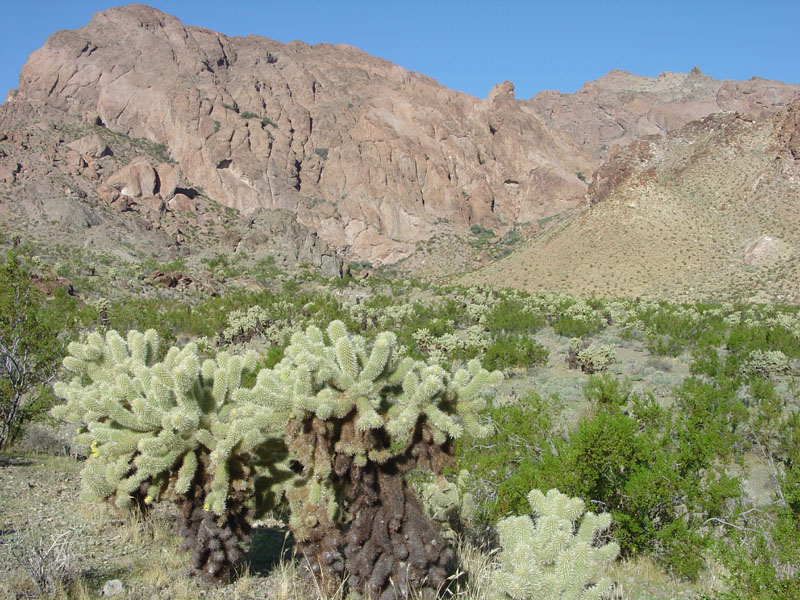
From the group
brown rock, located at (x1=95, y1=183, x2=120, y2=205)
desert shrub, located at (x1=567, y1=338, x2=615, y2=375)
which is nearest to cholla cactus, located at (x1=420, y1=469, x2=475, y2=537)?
desert shrub, located at (x1=567, y1=338, x2=615, y2=375)

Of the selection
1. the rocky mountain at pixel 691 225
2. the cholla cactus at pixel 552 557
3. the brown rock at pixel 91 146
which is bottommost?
the cholla cactus at pixel 552 557

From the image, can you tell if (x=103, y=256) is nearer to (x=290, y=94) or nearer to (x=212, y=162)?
(x=212, y=162)

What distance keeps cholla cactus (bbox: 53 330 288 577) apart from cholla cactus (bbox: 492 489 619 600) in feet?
6.38

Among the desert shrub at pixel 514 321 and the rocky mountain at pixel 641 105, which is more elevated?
the rocky mountain at pixel 641 105

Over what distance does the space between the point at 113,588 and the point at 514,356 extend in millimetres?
14179

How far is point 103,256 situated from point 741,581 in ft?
152

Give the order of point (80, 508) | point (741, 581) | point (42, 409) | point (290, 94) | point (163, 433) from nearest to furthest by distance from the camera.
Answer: point (741, 581), point (163, 433), point (80, 508), point (42, 409), point (290, 94)

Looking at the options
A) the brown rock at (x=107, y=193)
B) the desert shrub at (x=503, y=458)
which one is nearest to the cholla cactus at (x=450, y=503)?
the desert shrub at (x=503, y=458)

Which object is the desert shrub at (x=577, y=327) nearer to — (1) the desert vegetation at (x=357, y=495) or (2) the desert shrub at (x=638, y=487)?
(1) the desert vegetation at (x=357, y=495)

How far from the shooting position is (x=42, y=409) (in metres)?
10.6

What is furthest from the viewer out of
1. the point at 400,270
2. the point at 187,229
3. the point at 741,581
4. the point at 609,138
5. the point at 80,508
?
the point at 609,138

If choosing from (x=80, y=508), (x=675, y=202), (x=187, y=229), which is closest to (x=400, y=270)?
(x=187, y=229)

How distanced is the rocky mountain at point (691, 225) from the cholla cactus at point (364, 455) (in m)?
38.2

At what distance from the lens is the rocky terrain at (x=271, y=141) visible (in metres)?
63.6
